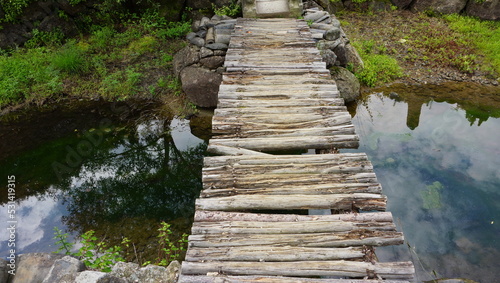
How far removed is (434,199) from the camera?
241 inches

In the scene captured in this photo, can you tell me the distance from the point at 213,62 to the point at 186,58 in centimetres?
90

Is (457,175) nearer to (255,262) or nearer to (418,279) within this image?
(418,279)

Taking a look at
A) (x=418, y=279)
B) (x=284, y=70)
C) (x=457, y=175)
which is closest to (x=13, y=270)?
(x=284, y=70)

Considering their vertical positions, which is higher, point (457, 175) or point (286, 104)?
point (286, 104)

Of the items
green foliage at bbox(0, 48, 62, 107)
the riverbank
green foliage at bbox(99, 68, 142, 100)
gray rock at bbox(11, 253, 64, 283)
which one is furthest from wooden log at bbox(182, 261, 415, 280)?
green foliage at bbox(0, 48, 62, 107)

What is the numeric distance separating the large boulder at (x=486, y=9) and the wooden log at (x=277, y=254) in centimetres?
1175

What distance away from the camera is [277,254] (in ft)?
10.6

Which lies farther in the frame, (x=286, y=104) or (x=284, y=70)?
(x=284, y=70)

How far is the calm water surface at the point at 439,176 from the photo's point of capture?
5.29 meters

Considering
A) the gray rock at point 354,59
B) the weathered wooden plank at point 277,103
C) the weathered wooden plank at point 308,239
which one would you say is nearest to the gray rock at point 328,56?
the gray rock at point 354,59

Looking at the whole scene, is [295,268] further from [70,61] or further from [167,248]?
[70,61]

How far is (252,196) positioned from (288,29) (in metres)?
4.84

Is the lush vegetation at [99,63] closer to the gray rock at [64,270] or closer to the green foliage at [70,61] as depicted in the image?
the green foliage at [70,61]

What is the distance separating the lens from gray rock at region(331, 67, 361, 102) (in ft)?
27.8
